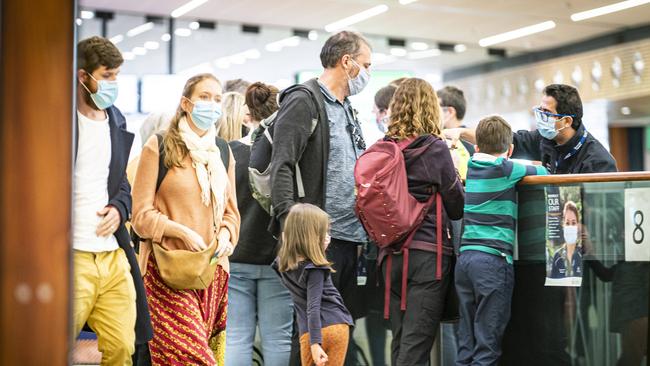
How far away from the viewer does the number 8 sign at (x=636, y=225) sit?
4.54 m

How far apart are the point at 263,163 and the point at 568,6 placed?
37.9ft

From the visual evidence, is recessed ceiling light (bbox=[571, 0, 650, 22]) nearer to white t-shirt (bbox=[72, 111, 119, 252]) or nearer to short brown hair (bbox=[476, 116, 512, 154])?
short brown hair (bbox=[476, 116, 512, 154])

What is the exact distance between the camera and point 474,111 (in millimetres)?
20875

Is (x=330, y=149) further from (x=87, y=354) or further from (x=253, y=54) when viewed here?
(x=253, y=54)

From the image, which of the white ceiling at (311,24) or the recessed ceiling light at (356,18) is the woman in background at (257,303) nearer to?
the white ceiling at (311,24)

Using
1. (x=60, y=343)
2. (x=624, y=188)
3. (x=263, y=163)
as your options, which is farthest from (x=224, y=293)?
(x=60, y=343)

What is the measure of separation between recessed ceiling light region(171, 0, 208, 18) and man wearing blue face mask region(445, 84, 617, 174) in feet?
33.3

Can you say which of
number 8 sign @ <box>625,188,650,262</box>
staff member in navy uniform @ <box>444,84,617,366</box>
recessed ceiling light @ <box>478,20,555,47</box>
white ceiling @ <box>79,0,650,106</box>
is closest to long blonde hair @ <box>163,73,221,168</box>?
staff member in navy uniform @ <box>444,84,617,366</box>

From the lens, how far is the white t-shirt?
3.39 meters

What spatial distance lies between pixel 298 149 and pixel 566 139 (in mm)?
1682

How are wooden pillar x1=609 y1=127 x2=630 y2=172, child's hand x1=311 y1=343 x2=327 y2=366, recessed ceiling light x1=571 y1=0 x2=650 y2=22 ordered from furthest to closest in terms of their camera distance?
wooden pillar x1=609 y1=127 x2=630 y2=172, recessed ceiling light x1=571 y1=0 x2=650 y2=22, child's hand x1=311 y1=343 x2=327 y2=366

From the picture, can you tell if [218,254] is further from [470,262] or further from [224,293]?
[470,262]

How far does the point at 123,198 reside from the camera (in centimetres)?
354

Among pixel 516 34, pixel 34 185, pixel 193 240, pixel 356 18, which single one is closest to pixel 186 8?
pixel 356 18
